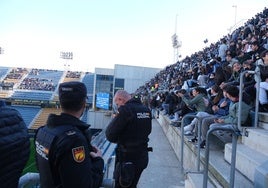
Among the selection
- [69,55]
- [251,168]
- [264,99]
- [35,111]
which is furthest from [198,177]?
[69,55]

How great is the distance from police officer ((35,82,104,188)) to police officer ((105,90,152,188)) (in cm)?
159

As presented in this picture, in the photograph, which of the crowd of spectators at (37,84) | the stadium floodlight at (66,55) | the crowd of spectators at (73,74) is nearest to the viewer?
the crowd of spectators at (37,84)

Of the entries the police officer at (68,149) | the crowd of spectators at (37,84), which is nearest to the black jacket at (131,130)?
the police officer at (68,149)

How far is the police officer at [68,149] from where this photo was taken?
1.83m

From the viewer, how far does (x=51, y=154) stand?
1.90 metres

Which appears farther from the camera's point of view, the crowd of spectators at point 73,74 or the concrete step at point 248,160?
the crowd of spectators at point 73,74

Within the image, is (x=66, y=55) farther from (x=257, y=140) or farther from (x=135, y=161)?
(x=257, y=140)

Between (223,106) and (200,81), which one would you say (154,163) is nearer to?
(223,106)

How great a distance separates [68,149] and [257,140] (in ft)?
9.38

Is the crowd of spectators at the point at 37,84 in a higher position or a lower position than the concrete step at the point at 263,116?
higher

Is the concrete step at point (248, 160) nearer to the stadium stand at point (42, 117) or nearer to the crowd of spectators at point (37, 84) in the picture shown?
the stadium stand at point (42, 117)

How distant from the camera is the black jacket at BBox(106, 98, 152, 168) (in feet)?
12.1

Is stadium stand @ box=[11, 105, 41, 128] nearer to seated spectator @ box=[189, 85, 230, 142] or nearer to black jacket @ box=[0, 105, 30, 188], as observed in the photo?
seated spectator @ box=[189, 85, 230, 142]

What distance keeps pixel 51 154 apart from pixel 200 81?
8014 millimetres
